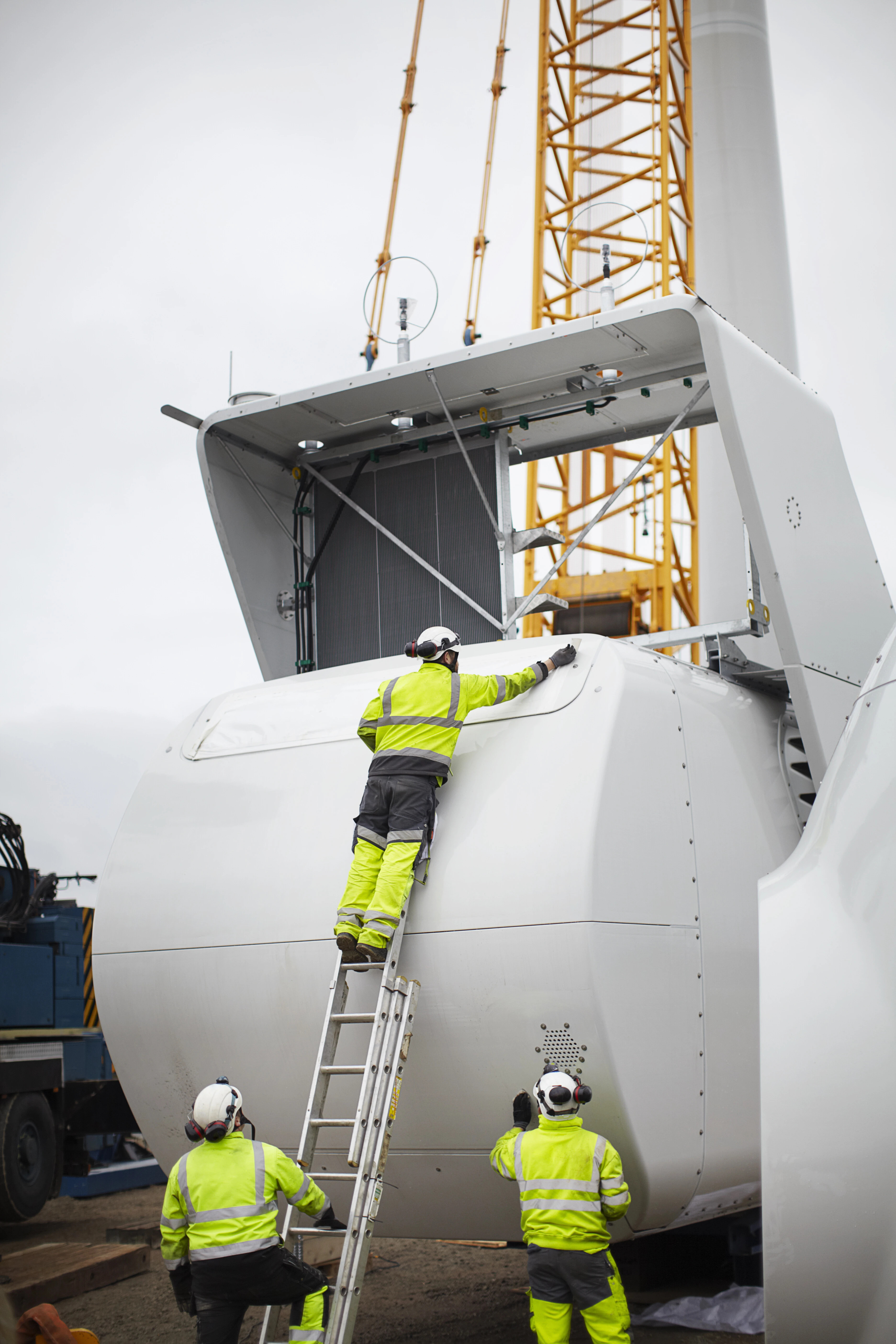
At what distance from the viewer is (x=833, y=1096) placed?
4.35 metres

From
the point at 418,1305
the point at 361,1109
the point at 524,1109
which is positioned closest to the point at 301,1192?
the point at 361,1109

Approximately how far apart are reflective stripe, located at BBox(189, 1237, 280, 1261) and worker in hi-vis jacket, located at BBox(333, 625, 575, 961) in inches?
47.8

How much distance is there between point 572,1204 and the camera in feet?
17.3

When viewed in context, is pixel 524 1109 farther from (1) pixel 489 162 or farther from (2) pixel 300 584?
(1) pixel 489 162

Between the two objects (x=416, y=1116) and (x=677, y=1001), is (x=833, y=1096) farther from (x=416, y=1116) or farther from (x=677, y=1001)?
(x=416, y=1116)

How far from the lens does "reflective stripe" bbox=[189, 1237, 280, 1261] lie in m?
5.27

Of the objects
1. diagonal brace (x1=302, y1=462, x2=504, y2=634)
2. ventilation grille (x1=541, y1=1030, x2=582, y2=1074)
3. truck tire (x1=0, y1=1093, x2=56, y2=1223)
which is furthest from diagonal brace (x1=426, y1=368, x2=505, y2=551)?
truck tire (x1=0, y1=1093, x2=56, y2=1223)

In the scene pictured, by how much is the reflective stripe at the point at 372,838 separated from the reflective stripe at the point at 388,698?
566 millimetres

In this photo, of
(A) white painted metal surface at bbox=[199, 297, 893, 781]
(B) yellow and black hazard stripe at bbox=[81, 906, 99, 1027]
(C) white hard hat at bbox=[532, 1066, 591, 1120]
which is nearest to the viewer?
(C) white hard hat at bbox=[532, 1066, 591, 1120]

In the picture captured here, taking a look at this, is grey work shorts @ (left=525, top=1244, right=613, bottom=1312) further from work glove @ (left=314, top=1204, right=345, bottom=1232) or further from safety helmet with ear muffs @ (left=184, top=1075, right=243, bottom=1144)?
safety helmet with ear muffs @ (left=184, top=1075, right=243, bottom=1144)

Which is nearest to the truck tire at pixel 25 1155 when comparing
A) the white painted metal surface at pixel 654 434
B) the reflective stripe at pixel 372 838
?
the white painted metal surface at pixel 654 434

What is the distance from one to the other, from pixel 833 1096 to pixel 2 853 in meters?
11.0

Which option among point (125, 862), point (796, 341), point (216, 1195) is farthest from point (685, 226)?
point (216, 1195)

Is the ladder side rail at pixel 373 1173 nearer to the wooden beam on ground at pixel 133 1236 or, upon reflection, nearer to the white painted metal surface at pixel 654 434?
the white painted metal surface at pixel 654 434
